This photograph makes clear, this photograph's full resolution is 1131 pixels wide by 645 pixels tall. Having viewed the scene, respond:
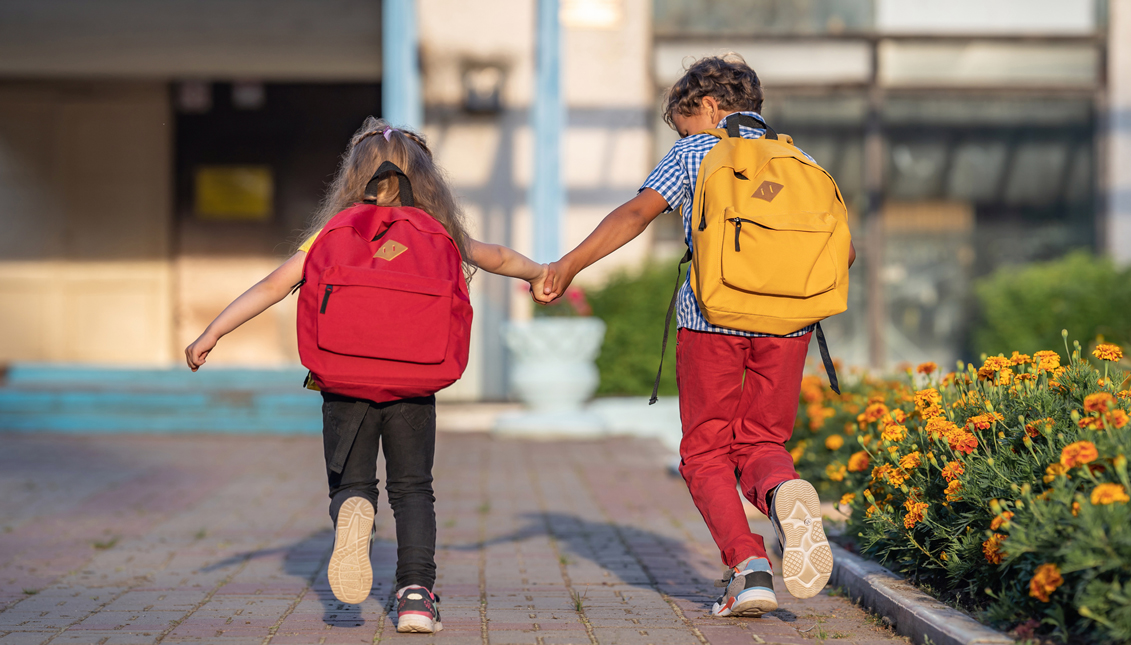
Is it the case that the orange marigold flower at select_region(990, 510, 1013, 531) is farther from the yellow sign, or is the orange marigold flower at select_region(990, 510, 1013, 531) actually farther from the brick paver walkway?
the yellow sign

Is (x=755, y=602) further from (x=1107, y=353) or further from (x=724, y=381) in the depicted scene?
(x=1107, y=353)

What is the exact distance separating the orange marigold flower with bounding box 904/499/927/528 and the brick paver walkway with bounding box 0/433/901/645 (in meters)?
0.35

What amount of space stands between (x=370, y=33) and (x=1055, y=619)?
9484 mm

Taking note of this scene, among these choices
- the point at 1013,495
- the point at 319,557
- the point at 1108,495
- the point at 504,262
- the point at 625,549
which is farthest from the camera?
the point at 625,549

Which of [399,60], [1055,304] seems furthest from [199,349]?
[1055,304]

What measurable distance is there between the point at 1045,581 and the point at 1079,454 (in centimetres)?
31

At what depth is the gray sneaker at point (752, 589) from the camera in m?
3.22

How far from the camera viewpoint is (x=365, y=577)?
3072 millimetres

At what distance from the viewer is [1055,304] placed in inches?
400

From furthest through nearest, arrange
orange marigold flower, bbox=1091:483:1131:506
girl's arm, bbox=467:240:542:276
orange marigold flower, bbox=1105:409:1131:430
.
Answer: girl's arm, bbox=467:240:542:276 < orange marigold flower, bbox=1105:409:1131:430 < orange marigold flower, bbox=1091:483:1131:506

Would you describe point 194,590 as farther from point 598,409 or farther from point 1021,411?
point 598,409

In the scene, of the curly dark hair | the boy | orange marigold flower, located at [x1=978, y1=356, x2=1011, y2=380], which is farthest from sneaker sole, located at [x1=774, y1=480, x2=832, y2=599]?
the curly dark hair

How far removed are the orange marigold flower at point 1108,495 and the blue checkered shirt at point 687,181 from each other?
1077 mm

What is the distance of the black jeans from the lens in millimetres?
3227
